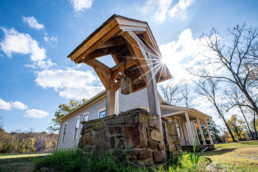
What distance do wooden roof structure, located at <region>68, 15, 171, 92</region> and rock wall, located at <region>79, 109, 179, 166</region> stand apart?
106 cm

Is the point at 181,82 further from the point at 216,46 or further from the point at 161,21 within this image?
the point at 161,21

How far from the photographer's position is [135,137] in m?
1.76

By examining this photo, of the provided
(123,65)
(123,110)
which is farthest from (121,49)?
(123,110)

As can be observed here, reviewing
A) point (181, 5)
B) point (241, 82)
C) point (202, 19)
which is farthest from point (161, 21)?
point (241, 82)

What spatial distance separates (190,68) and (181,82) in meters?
6.88

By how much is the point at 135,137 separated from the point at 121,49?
241 cm

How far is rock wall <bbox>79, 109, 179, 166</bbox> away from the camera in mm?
1714

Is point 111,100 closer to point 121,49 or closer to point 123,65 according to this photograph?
point 123,65

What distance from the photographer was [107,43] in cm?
261

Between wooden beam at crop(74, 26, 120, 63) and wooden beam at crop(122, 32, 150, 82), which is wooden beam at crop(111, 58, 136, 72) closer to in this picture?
wooden beam at crop(122, 32, 150, 82)

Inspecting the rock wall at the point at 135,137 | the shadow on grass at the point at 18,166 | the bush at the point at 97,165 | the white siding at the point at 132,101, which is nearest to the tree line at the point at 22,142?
the shadow on grass at the point at 18,166

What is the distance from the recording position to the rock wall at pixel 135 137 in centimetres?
171

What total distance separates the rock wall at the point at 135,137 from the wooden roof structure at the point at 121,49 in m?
1.06

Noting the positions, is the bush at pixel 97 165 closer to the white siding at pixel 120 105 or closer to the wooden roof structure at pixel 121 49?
the wooden roof structure at pixel 121 49
